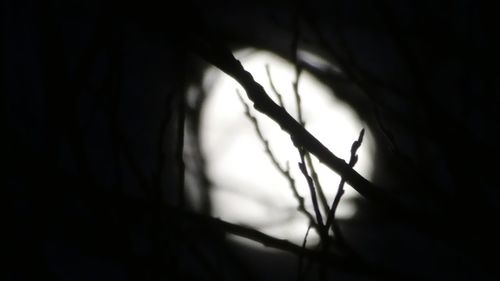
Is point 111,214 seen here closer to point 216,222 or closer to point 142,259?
point 142,259

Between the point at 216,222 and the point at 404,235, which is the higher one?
the point at 404,235

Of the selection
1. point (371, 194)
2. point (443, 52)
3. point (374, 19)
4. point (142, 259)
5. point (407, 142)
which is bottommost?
point (142, 259)

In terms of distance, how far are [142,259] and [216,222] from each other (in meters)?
0.20

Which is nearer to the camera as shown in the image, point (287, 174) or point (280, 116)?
point (280, 116)

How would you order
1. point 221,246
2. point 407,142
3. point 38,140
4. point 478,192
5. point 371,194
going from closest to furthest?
point 371,194, point 478,192, point 221,246, point 38,140, point 407,142

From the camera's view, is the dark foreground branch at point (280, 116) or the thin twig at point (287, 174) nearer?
the dark foreground branch at point (280, 116)

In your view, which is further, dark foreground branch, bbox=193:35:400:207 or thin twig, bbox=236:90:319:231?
thin twig, bbox=236:90:319:231

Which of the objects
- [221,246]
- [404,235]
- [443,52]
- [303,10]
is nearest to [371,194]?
[221,246]

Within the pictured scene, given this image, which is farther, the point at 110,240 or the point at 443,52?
the point at 443,52

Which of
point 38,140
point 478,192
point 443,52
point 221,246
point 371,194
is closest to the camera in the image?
point 371,194

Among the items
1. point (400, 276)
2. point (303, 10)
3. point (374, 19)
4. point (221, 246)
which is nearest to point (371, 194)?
point (400, 276)

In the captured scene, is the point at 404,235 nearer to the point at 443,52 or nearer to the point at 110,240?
the point at 443,52

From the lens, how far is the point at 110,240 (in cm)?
121

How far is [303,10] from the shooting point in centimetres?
156
